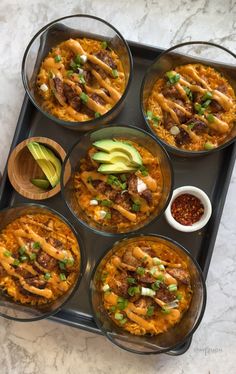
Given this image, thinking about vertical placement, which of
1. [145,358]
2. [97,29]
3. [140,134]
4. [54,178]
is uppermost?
[97,29]

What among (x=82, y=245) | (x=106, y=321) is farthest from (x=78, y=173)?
(x=106, y=321)

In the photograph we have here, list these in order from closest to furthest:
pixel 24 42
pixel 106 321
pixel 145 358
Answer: pixel 106 321 → pixel 145 358 → pixel 24 42

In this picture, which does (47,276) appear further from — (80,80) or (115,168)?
(80,80)

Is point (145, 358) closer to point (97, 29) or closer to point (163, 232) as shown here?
point (163, 232)

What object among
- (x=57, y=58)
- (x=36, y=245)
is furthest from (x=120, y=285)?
(x=57, y=58)

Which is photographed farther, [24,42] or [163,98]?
[24,42]

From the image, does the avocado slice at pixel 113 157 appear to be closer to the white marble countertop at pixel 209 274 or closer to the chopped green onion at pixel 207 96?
the chopped green onion at pixel 207 96

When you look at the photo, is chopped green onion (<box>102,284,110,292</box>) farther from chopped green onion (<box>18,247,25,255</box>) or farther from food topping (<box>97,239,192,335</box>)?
chopped green onion (<box>18,247,25,255</box>)
